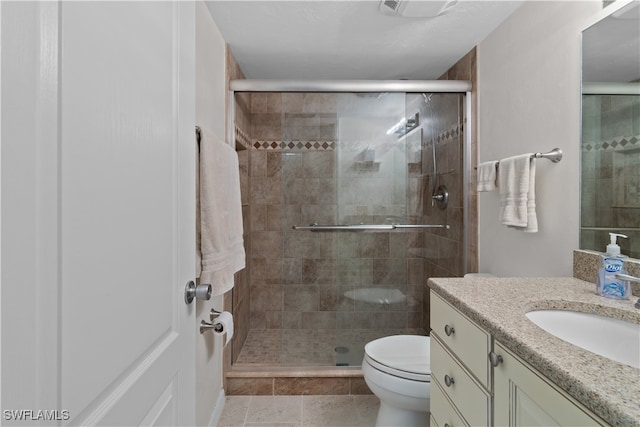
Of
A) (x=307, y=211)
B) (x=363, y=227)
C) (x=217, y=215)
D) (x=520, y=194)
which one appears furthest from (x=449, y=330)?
(x=307, y=211)

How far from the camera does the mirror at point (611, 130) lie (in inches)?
43.5

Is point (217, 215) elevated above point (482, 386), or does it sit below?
above

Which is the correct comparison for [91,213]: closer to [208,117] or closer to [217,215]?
[217,215]

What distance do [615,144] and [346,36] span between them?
1.38 m

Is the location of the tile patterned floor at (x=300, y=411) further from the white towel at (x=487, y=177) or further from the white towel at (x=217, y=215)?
the white towel at (x=487, y=177)


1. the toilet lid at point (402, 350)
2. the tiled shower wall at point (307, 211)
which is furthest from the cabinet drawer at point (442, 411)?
the tiled shower wall at point (307, 211)

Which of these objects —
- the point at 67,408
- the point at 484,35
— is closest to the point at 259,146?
the point at 484,35

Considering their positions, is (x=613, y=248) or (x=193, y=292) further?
(x=613, y=248)

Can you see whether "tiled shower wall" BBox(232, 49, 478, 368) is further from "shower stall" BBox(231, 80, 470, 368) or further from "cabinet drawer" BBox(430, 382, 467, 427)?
"cabinet drawer" BBox(430, 382, 467, 427)

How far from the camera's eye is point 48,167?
1.46 ft

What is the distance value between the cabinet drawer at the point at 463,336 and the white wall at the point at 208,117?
102cm

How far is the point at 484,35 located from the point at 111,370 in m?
2.26

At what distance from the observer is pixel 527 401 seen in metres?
0.74

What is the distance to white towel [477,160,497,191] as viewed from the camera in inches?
67.7
